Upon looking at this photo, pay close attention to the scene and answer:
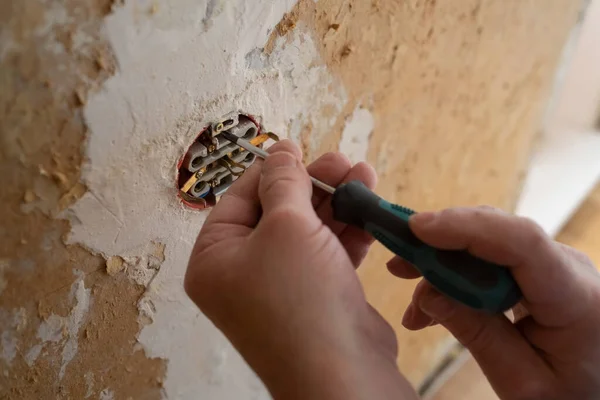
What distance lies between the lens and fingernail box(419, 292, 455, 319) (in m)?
0.49

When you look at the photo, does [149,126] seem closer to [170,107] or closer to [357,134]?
[170,107]

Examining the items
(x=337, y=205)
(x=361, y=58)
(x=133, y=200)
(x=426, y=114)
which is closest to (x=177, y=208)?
(x=133, y=200)

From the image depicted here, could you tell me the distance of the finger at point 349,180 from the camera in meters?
0.50

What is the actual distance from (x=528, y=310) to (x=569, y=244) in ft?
4.53

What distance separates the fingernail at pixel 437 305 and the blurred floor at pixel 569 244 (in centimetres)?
105

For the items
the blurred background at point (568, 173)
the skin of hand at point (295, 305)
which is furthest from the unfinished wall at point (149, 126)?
the blurred background at point (568, 173)

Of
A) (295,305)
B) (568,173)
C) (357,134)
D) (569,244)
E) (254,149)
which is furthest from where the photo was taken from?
(569,244)

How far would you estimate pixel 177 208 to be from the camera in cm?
51

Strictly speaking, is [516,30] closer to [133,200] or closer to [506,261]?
[506,261]

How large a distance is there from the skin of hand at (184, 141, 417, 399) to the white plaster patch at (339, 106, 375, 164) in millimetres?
264

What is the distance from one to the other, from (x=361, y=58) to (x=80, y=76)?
1.13ft

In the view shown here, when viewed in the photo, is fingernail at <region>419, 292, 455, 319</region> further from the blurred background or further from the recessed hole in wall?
the blurred background

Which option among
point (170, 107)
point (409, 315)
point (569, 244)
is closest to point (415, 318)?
point (409, 315)

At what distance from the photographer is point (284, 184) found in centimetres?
41
